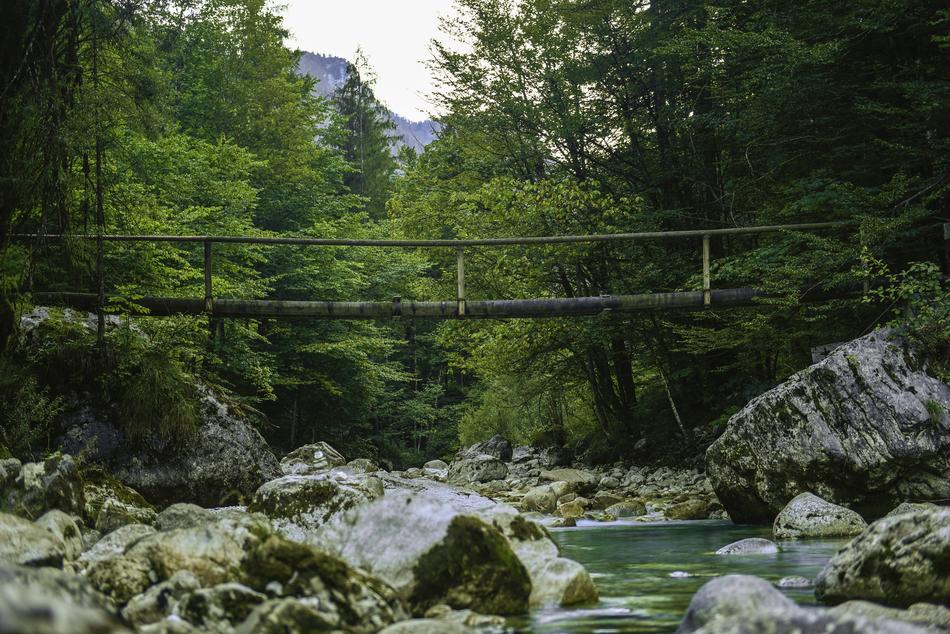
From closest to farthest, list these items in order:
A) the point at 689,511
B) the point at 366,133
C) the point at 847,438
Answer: the point at 847,438 < the point at 689,511 < the point at 366,133

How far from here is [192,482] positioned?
8148 millimetres

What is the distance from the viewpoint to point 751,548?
6.22m

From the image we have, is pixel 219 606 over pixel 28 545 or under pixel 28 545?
under

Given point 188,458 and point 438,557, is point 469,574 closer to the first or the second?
point 438,557

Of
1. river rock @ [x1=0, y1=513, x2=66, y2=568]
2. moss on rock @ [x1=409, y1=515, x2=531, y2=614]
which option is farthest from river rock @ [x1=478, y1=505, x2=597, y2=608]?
river rock @ [x1=0, y1=513, x2=66, y2=568]

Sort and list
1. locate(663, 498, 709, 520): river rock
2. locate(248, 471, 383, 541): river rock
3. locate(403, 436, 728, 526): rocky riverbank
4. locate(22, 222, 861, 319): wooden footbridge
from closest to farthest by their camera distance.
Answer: locate(248, 471, 383, 541): river rock
locate(22, 222, 861, 319): wooden footbridge
locate(663, 498, 709, 520): river rock
locate(403, 436, 728, 526): rocky riverbank

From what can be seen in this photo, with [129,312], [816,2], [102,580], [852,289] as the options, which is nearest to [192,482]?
[129,312]

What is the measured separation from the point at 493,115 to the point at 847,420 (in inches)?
389

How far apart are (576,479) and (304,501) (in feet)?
27.1

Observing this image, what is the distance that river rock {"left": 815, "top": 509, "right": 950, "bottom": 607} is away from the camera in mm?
4098

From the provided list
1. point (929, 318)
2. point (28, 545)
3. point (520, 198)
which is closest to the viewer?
point (28, 545)

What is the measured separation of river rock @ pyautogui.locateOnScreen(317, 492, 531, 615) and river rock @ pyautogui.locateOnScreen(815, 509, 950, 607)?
1596 millimetres

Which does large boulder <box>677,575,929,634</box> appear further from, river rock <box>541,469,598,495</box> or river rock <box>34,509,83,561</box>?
river rock <box>541,469,598,495</box>

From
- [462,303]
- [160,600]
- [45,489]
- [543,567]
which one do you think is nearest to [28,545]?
[160,600]
